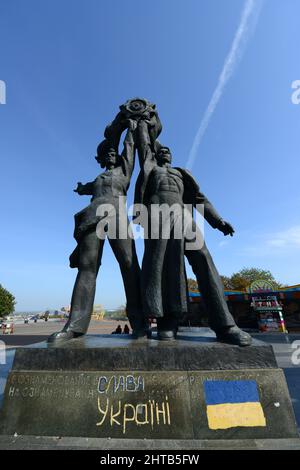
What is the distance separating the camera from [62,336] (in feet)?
10.5

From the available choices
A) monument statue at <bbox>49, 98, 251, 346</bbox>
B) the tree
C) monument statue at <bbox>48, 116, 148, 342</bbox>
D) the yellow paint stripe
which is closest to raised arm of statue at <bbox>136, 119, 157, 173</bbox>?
monument statue at <bbox>49, 98, 251, 346</bbox>

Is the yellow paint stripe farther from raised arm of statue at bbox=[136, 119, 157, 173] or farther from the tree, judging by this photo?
the tree

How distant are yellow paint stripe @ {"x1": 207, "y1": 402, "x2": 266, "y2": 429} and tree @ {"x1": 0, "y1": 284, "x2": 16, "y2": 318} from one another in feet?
150

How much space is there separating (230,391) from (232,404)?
0.11m

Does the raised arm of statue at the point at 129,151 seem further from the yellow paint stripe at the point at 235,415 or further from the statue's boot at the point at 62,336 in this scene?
the yellow paint stripe at the point at 235,415

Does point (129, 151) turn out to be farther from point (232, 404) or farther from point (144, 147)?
point (232, 404)

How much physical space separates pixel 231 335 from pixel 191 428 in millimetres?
1067

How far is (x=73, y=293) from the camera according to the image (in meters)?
3.57

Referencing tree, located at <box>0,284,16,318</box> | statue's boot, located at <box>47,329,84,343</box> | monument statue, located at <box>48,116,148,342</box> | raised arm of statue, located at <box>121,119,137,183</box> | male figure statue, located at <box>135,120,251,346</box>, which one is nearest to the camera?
statue's boot, located at <box>47,329,84,343</box>

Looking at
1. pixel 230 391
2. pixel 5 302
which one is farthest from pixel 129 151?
pixel 5 302

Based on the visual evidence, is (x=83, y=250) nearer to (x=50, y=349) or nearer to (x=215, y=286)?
(x=50, y=349)

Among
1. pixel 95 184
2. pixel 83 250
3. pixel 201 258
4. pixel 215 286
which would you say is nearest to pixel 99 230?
pixel 83 250

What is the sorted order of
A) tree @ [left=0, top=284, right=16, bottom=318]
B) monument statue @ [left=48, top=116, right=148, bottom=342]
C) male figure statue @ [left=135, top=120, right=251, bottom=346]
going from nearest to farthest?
male figure statue @ [left=135, top=120, right=251, bottom=346]
monument statue @ [left=48, top=116, right=148, bottom=342]
tree @ [left=0, top=284, right=16, bottom=318]

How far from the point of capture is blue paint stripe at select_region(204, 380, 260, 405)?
8.22 feet
